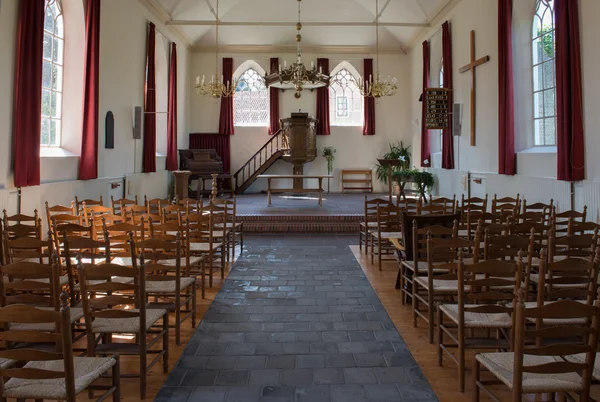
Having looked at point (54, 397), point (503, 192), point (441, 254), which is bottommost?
point (54, 397)

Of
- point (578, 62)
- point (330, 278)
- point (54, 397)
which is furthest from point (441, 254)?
point (578, 62)

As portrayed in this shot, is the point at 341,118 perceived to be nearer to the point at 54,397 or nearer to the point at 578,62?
the point at 578,62

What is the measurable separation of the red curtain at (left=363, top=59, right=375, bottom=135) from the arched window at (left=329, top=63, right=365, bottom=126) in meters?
0.44

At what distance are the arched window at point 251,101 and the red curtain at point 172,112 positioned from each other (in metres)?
3.37

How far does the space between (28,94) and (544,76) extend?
27.7ft

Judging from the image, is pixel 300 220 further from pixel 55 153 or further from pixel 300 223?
pixel 55 153

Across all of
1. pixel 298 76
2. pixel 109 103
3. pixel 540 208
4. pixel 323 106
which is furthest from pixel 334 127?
pixel 540 208

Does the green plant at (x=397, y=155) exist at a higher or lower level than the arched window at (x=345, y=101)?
lower

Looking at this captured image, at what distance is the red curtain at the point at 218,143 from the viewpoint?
16.9 m

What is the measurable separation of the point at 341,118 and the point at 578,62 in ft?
36.2

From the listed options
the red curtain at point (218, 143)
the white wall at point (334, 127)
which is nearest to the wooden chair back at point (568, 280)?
the white wall at point (334, 127)

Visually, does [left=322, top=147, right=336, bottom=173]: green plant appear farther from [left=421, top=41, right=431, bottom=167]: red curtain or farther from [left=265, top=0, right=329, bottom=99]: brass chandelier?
[left=265, top=0, right=329, bottom=99]: brass chandelier

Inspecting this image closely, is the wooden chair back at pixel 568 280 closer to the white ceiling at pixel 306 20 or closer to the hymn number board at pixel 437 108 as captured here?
the hymn number board at pixel 437 108

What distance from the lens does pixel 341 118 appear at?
17578mm
